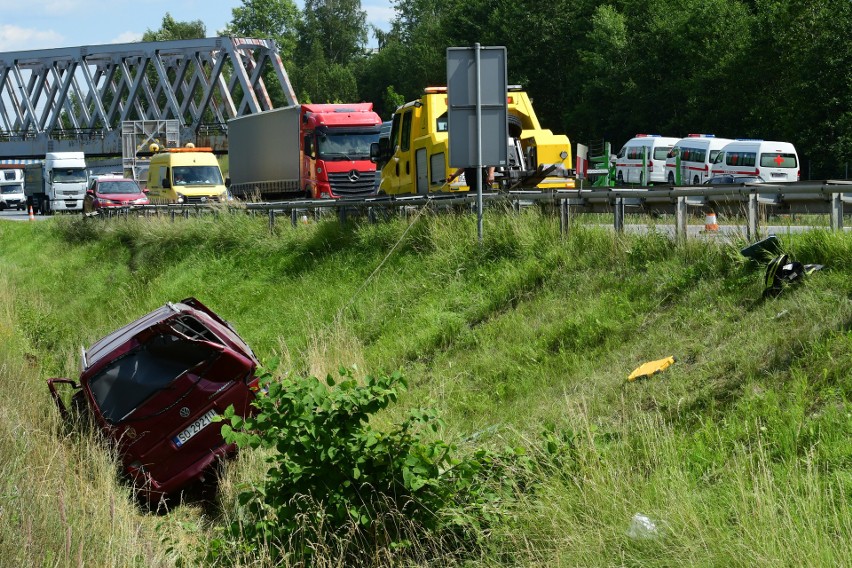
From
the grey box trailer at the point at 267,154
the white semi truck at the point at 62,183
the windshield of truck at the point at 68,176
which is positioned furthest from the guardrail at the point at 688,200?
the windshield of truck at the point at 68,176

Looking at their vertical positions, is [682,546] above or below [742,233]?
below

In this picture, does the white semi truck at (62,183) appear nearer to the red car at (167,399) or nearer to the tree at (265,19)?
the red car at (167,399)

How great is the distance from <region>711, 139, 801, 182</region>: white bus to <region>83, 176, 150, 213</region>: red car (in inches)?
922

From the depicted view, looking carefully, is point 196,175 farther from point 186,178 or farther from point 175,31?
point 175,31

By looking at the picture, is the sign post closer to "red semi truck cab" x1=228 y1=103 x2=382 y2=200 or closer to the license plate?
the license plate

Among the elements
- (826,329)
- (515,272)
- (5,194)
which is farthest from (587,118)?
(826,329)

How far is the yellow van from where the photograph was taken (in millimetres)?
41056

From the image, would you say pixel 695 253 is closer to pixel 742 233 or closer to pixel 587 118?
pixel 742 233

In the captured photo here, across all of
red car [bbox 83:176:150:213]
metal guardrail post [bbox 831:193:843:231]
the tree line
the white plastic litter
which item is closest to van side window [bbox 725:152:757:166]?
the tree line

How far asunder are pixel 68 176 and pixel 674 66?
3225 cm

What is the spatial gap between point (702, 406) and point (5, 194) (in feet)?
238

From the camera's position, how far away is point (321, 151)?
34469mm

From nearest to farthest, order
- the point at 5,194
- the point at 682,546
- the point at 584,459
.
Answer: the point at 682,546
the point at 584,459
the point at 5,194

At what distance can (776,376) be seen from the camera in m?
8.06
